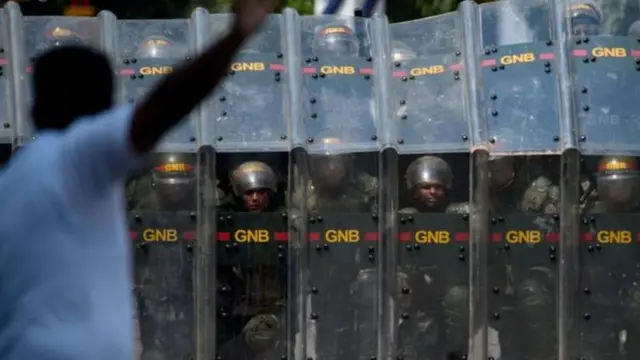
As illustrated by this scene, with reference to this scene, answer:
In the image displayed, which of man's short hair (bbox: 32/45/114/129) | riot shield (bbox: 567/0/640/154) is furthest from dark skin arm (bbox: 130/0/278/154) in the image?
riot shield (bbox: 567/0/640/154)

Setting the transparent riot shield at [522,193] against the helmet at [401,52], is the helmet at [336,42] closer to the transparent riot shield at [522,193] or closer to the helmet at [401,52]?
the helmet at [401,52]

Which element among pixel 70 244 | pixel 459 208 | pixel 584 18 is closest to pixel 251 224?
pixel 459 208

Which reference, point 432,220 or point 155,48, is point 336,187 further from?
point 155,48

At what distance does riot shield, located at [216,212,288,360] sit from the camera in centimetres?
838

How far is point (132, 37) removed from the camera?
8906mm

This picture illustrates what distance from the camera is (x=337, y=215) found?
8.38 m

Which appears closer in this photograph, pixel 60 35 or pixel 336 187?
pixel 336 187

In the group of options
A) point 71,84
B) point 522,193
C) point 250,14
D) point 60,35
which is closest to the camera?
point 250,14

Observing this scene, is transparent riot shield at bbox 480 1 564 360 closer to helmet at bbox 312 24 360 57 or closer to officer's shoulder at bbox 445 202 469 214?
officer's shoulder at bbox 445 202 469 214

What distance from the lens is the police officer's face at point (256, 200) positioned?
8289mm

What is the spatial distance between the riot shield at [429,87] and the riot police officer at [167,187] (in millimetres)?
1202

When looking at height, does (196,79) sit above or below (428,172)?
below

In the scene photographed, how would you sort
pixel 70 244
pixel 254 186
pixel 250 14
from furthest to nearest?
pixel 254 186 < pixel 70 244 < pixel 250 14

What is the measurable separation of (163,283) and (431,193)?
62.8 inches
